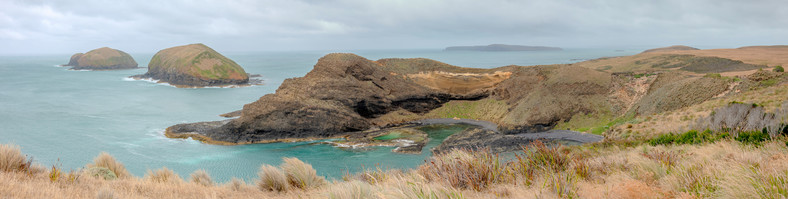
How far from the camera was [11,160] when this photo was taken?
8.67 meters

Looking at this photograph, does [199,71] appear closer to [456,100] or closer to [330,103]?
[330,103]

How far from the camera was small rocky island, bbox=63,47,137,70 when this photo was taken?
156 m

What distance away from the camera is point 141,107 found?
64.4m

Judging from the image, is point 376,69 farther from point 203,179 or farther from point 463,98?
point 203,179

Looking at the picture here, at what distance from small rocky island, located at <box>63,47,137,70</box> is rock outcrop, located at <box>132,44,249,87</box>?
60083 mm

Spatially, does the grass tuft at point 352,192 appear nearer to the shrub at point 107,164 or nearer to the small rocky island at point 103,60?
the shrub at point 107,164

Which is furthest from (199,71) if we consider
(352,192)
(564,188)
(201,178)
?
(564,188)

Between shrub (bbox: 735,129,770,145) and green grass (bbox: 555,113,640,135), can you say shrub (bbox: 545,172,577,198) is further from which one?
green grass (bbox: 555,113,640,135)

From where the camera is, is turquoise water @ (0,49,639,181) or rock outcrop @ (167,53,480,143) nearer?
turquoise water @ (0,49,639,181)

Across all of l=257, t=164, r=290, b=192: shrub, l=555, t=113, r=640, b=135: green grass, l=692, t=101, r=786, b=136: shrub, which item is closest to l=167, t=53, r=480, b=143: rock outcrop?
l=555, t=113, r=640, b=135: green grass

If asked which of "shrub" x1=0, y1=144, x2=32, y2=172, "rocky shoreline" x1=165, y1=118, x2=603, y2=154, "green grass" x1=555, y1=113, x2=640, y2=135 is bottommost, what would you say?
"rocky shoreline" x1=165, y1=118, x2=603, y2=154

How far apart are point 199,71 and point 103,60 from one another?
86.1m

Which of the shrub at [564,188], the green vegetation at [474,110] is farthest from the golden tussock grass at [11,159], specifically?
the green vegetation at [474,110]

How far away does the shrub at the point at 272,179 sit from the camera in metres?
8.66
